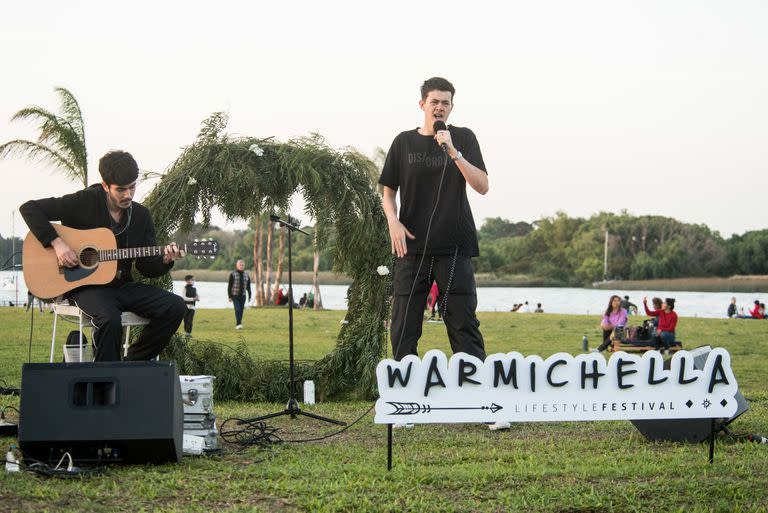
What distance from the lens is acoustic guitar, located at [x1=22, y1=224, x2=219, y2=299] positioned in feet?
19.8

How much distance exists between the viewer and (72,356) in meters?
7.06

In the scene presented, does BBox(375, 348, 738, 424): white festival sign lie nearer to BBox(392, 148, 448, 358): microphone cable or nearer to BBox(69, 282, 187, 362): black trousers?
BBox(392, 148, 448, 358): microphone cable

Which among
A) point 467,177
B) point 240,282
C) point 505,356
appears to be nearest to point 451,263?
point 467,177

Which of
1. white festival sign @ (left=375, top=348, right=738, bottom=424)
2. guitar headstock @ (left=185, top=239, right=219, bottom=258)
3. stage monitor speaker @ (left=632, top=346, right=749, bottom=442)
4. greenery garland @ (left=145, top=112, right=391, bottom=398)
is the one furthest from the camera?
greenery garland @ (left=145, top=112, right=391, bottom=398)

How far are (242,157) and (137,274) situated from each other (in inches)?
57.8

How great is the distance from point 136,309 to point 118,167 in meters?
1.00

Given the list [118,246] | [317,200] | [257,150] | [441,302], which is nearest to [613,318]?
[317,200]

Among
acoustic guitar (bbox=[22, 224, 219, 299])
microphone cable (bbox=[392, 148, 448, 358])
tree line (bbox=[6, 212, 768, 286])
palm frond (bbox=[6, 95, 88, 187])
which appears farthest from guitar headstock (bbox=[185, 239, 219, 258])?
tree line (bbox=[6, 212, 768, 286])

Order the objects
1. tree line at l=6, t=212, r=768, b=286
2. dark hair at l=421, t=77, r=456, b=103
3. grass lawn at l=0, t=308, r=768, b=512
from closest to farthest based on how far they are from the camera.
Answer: grass lawn at l=0, t=308, r=768, b=512 < dark hair at l=421, t=77, r=456, b=103 < tree line at l=6, t=212, r=768, b=286

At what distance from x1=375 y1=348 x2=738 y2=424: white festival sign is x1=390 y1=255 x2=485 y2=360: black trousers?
1.42 metres

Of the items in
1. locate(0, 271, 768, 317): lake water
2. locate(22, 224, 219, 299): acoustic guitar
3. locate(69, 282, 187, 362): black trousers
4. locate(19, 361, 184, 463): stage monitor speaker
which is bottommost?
locate(0, 271, 768, 317): lake water

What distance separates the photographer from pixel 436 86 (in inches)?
235

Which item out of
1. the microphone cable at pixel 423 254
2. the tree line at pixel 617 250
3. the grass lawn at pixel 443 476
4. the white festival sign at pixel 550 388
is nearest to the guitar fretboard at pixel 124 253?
the grass lawn at pixel 443 476

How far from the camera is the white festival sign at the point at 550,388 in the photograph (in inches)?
180
